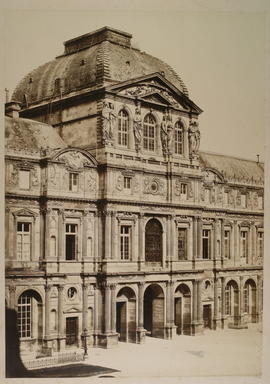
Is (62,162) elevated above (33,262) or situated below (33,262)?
above

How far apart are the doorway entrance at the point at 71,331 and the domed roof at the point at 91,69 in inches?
175

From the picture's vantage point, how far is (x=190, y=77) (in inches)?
534

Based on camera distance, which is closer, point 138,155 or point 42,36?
point 42,36

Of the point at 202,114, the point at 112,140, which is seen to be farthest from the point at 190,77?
the point at 112,140

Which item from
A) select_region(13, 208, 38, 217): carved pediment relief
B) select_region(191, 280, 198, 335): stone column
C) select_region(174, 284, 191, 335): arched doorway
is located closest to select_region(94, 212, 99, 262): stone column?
select_region(13, 208, 38, 217): carved pediment relief

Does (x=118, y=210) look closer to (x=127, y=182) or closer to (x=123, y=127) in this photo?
(x=127, y=182)

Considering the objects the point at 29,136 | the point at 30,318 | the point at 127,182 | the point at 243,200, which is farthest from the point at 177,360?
the point at 29,136

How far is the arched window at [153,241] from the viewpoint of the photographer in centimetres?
1532

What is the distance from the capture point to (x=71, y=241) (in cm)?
1435

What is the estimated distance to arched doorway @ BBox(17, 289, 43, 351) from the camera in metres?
13.2

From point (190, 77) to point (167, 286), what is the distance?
4.70 m

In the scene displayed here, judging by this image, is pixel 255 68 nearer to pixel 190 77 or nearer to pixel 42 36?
pixel 190 77

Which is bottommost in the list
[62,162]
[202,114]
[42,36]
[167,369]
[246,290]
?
[167,369]

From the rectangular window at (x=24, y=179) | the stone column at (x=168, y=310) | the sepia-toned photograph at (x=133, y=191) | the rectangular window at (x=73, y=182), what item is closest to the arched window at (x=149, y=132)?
the sepia-toned photograph at (x=133, y=191)
